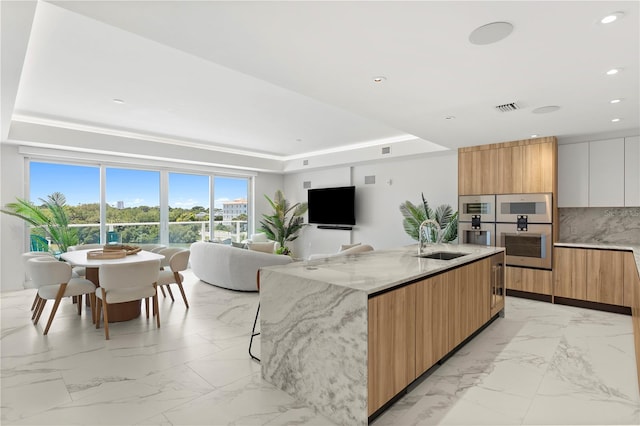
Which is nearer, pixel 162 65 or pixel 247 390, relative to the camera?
pixel 247 390

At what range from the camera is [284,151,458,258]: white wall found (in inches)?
257

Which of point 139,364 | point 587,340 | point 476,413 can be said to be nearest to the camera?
Result: point 476,413

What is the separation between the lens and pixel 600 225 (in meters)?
5.05

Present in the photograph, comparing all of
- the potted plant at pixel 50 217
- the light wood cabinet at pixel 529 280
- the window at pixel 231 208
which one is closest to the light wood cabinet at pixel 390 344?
the light wood cabinet at pixel 529 280

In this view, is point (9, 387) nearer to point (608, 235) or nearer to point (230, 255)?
point (230, 255)

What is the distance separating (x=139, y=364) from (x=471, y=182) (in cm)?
517

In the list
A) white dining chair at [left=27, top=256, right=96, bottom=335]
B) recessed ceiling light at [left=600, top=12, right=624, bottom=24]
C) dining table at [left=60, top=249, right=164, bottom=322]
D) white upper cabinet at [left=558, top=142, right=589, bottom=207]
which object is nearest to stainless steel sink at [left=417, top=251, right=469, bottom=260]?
recessed ceiling light at [left=600, top=12, right=624, bottom=24]

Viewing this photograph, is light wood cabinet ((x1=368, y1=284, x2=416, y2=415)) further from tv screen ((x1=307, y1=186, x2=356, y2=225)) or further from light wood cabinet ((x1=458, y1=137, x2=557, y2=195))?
tv screen ((x1=307, y1=186, x2=356, y2=225))

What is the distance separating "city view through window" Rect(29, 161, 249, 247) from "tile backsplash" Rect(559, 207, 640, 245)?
23.2ft

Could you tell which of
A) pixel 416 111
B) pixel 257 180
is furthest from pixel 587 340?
pixel 257 180

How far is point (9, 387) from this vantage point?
2566 millimetres

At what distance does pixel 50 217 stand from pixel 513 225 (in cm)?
Answer: 774

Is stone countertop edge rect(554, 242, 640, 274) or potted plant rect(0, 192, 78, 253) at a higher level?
potted plant rect(0, 192, 78, 253)

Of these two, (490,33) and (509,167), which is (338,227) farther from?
(490,33)
